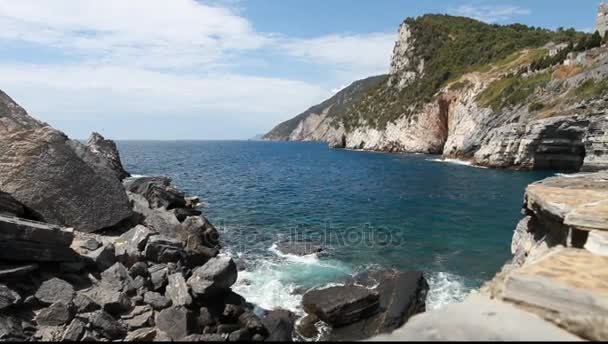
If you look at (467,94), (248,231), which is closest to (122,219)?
(248,231)

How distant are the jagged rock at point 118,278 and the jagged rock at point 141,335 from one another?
97.9 inches

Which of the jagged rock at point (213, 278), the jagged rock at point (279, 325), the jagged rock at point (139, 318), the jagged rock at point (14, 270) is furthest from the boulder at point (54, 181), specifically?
the jagged rock at point (279, 325)

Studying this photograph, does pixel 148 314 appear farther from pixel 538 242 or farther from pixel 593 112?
pixel 593 112

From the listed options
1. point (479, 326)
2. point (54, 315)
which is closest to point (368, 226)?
point (54, 315)

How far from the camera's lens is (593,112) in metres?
62.2

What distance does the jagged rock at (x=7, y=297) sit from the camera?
44.5 feet

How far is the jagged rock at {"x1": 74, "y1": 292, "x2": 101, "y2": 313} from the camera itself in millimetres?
14625

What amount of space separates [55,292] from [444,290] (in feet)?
55.9

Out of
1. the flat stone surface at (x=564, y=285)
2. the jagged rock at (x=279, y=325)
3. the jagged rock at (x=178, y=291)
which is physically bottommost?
the jagged rock at (x=279, y=325)

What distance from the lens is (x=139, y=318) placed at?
49.6 feet

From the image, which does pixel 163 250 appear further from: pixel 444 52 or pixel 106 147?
pixel 444 52

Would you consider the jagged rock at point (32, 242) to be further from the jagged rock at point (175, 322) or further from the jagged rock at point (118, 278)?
the jagged rock at point (175, 322)

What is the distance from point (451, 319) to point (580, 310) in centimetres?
170

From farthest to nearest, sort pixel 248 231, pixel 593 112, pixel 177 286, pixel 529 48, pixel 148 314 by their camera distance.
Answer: pixel 529 48, pixel 593 112, pixel 248 231, pixel 177 286, pixel 148 314
